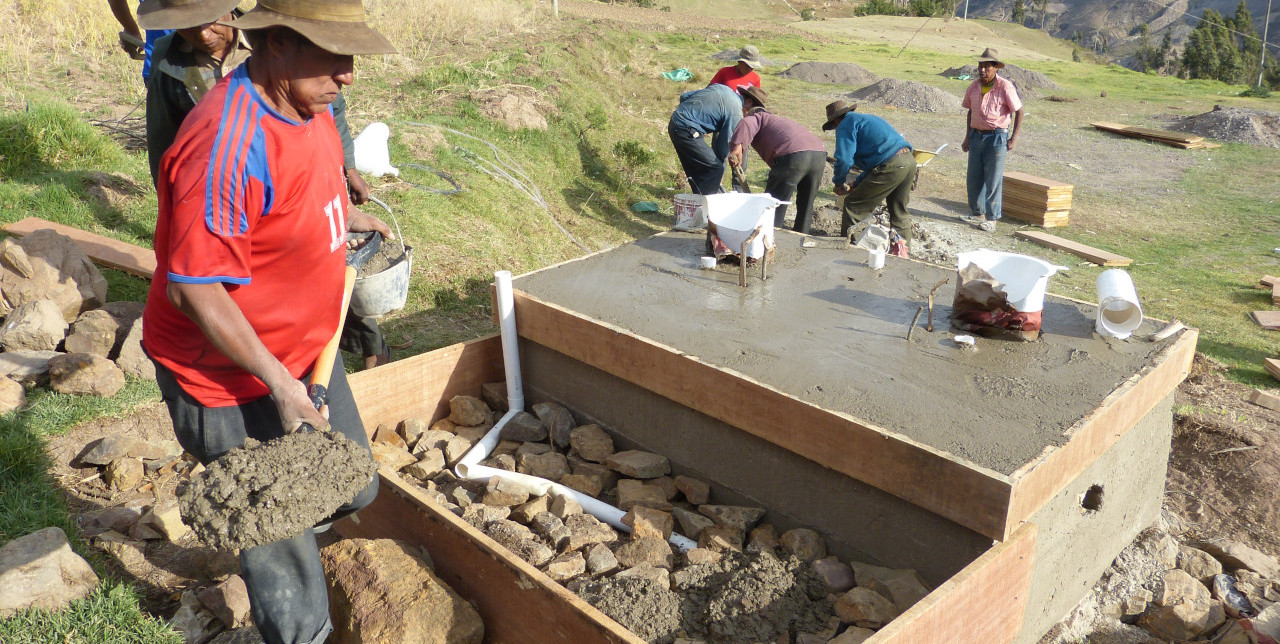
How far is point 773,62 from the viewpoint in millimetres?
22672

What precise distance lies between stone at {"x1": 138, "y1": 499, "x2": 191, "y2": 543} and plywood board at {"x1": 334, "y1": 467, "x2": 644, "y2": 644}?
0.63m

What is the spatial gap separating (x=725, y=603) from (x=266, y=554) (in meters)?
1.45

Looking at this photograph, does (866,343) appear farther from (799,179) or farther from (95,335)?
(799,179)

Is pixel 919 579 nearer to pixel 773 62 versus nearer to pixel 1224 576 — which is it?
pixel 1224 576

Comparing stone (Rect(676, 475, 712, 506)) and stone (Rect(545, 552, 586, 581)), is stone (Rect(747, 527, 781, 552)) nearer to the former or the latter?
stone (Rect(676, 475, 712, 506))

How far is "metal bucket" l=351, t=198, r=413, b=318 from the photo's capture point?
3861 millimetres

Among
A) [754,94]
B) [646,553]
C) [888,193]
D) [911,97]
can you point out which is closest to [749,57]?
[754,94]

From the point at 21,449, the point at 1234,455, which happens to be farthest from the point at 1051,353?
the point at 21,449

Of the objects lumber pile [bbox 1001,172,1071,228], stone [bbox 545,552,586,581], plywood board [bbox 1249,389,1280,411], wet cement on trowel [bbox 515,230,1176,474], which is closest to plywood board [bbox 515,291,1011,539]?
wet cement on trowel [bbox 515,230,1176,474]

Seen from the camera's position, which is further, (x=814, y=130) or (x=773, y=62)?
(x=773, y=62)

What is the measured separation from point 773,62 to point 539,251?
1747 cm

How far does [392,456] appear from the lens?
12.4 ft

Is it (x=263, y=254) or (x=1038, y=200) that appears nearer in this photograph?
(x=263, y=254)

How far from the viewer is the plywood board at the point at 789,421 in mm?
2695
